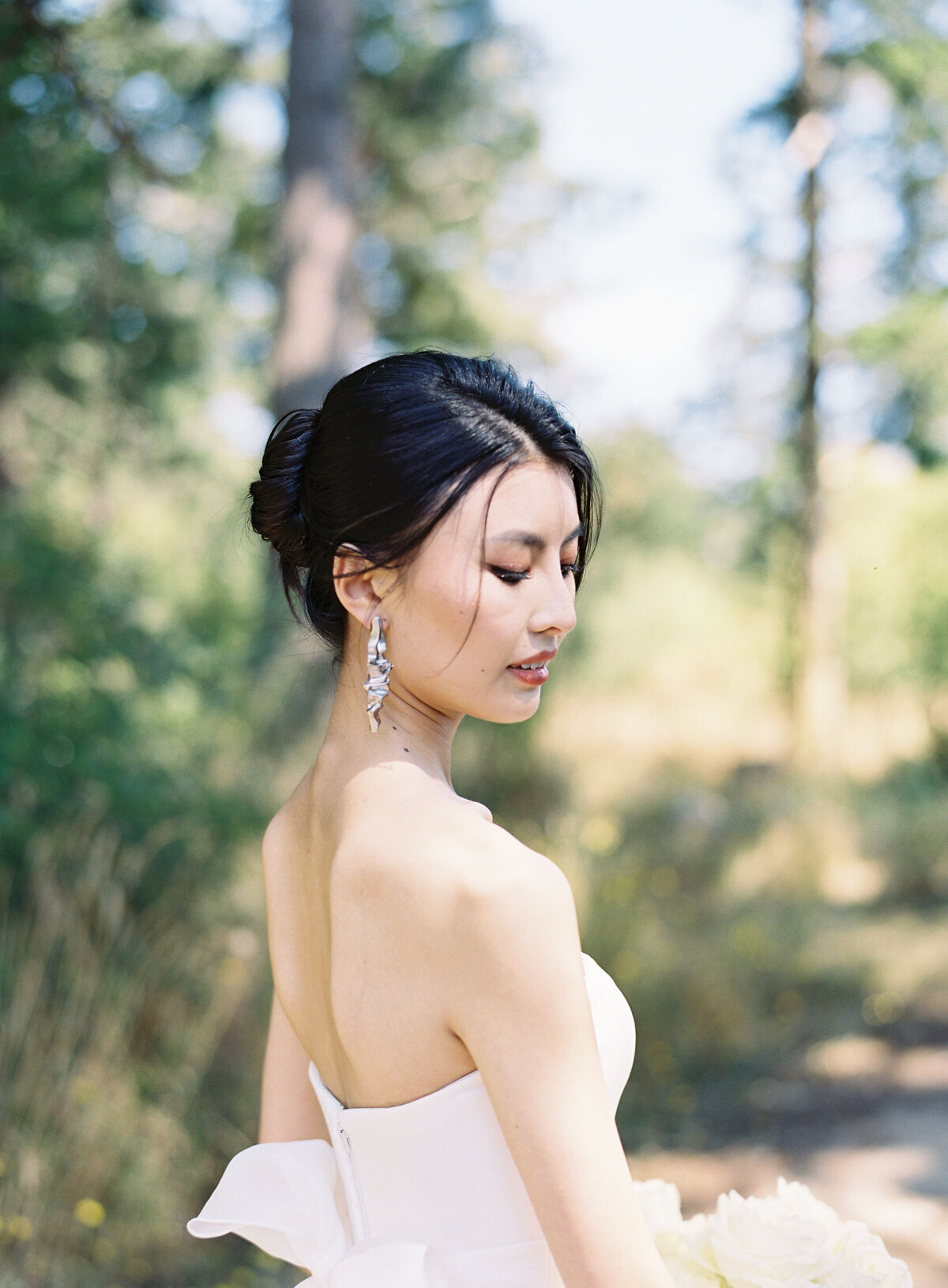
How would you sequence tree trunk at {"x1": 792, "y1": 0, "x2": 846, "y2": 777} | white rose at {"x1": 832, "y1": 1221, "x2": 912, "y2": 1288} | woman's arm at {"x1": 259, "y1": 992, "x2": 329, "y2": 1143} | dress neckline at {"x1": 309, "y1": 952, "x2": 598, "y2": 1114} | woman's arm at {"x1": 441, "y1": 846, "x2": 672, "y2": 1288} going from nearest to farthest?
woman's arm at {"x1": 441, "y1": 846, "x2": 672, "y2": 1288}, dress neckline at {"x1": 309, "y1": 952, "x2": 598, "y2": 1114}, white rose at {"x1": 832, "y1": 1221, "x2": 912, "y2": 1288}, woman's arm at {"x1": 259, "y1": 992, "x2": 329, "y2": 1143}, tree trunk at {"x1": 792, "y1": 0, "x2": 846, "y2": 777}

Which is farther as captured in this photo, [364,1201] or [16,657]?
[16,657]

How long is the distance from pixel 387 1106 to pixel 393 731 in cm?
42

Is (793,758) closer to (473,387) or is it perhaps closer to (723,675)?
(723,675)

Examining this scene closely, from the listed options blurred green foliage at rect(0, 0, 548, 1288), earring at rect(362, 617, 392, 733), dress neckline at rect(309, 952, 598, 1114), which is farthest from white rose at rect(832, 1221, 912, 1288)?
blurred green foliage at rect(0, 0, 548, 1288)

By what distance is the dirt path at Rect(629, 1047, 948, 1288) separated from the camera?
164 inches

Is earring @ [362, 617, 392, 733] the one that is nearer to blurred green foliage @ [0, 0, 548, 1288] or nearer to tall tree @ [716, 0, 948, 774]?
blurred green foliage @ [0, 0, 548, 1288]

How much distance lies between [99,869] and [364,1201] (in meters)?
2.56

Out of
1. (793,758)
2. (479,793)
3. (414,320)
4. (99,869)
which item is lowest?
(99,869)

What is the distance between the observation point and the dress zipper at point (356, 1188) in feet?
4.50

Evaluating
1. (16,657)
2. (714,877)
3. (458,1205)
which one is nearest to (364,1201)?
(458,1205)

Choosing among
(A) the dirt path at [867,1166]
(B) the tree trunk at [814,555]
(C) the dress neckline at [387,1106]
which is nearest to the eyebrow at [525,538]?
(C) the dress neckline at [387,1106]

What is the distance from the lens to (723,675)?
13656 mm

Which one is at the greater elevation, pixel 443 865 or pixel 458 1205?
pixel 443 865

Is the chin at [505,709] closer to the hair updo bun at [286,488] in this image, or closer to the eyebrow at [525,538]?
the eyebrow at [525,538]
